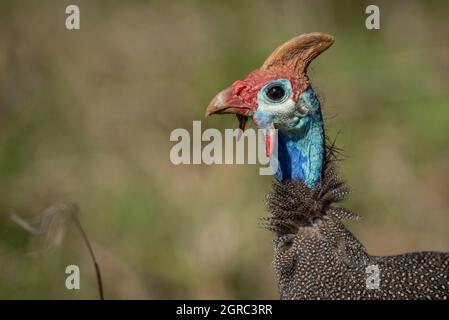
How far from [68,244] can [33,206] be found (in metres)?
0.38

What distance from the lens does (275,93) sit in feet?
15.6

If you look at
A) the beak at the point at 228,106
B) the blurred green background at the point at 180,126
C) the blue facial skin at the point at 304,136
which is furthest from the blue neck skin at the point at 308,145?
the blurred green background at the point at 180,126

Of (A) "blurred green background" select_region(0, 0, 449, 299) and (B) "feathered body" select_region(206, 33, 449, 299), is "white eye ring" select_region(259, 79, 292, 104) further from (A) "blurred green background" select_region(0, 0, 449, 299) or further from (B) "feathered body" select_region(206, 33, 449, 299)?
(A) "blurred green background" select_region(0, 0, 449, 299)

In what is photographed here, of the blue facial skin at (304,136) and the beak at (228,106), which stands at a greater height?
the beak at (228,106)

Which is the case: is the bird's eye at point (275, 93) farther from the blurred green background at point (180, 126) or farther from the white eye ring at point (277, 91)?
the blurred green background at point (180, 126)

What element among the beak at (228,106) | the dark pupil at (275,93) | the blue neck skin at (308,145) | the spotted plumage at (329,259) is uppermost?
the dark pupil at (275,93)

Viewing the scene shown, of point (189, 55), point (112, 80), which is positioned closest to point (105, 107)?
point (112, 80)

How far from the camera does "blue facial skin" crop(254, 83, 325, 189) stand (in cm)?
474

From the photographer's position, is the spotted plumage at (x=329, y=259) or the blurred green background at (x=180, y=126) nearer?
the spotted plumage at (x=329, y=259)

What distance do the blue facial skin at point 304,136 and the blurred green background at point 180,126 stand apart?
2.24 m

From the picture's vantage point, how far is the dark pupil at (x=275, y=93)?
473 centimetres

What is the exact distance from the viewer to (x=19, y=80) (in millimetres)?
7965

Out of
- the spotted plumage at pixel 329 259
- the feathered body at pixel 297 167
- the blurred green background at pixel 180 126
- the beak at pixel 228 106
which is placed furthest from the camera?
the blurred green background at pixel 180 126
